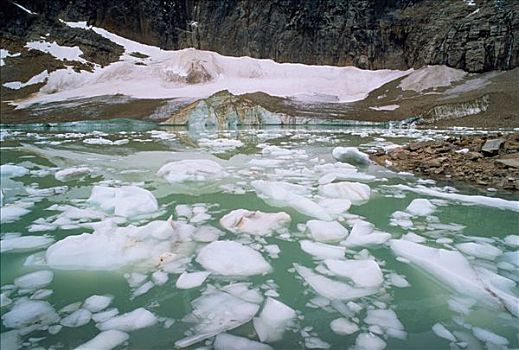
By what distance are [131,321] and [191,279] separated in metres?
0.36

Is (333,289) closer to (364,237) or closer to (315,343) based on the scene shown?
(315,343)

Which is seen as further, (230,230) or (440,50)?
(440,50)

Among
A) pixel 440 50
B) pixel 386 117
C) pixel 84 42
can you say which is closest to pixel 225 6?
pixel 84 42

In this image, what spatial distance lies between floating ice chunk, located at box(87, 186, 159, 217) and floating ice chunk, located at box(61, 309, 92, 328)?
1.16 meters

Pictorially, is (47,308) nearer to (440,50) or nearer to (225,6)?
(440,50)

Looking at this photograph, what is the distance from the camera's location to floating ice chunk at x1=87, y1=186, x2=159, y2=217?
8.25ft

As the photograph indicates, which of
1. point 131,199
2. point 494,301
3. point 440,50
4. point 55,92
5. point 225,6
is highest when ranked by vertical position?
point 225,6

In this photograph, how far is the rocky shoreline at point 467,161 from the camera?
377cm

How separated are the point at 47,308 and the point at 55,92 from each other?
39373 millimetres

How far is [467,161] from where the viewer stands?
437 cm

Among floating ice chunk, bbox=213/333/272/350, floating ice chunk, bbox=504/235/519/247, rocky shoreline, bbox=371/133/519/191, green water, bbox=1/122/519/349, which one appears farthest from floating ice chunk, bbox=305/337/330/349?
rocky shoreline, bbox=371/133/519/191

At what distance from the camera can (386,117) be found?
24.6 m

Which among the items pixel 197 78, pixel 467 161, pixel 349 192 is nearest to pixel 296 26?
pixel 197 78

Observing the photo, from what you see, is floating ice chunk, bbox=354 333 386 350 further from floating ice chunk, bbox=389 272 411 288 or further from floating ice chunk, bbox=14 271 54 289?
floating ice chunk, bbox=14 271 54 289
